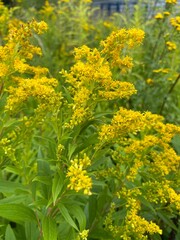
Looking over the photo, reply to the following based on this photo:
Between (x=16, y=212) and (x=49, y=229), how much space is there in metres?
0.19

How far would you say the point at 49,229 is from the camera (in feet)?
6.18

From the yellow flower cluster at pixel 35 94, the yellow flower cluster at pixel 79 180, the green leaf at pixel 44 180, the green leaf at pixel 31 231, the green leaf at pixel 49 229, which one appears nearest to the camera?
the yellow flower cluster at pixel 79 180

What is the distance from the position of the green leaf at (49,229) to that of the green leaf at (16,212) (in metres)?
0.10

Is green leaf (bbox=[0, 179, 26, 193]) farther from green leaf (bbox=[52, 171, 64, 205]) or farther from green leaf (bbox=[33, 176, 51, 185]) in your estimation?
green leaf (bbox=[52, 171, 64, 205])

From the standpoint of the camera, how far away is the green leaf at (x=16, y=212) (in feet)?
6.24

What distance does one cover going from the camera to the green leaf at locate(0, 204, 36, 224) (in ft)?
6.24

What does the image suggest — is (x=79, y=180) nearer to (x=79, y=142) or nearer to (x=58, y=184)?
(x=58, y=184)

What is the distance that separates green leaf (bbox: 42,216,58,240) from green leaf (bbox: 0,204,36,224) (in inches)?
3.8

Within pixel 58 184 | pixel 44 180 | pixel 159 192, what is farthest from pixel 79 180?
pixel 159 192

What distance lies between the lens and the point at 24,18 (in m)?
7.09

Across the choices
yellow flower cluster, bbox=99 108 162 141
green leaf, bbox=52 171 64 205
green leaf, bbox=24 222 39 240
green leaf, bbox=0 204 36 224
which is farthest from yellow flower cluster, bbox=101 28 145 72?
green leaf, bbox=24 222 39 240

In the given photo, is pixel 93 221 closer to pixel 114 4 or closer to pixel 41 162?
pixel 41 162

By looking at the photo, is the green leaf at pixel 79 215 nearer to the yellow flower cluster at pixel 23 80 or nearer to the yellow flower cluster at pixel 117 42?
the yellow flower cluster at pixel 23 80

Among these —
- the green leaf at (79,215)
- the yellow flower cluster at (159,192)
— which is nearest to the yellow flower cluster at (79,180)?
the green leaf at (79,215)
